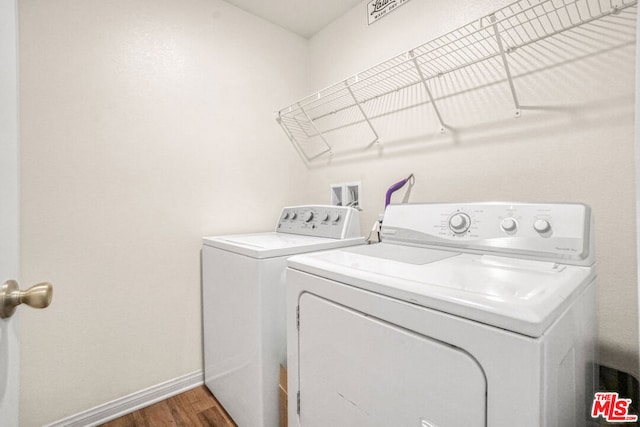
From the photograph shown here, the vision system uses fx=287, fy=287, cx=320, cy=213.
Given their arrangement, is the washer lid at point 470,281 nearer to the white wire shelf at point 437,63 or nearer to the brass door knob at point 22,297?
the brass door knob at point 22,297

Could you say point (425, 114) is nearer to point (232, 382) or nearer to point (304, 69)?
point (304, 69)

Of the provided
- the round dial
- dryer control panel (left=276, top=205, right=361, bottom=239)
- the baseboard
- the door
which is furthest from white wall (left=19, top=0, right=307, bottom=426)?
the round dial

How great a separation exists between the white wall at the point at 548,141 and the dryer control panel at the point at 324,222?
398 mm

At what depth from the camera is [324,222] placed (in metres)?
1.69

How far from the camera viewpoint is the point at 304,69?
97.1 inches

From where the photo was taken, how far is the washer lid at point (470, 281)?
0.56 metres

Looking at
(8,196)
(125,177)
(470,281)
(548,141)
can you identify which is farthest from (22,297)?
(548,141)

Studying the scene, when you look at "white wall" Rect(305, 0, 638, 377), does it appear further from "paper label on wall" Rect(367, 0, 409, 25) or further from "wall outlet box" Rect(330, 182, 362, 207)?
"wall outlet box" Rect(330, 182, 362, 207)

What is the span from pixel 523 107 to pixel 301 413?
1.59 meters

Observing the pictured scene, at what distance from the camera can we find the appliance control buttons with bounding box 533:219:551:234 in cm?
95

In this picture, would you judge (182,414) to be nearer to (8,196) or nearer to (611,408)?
(8,196)

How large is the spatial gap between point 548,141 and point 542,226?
0.52 m

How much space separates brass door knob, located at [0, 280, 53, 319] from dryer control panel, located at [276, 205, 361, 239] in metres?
1.17

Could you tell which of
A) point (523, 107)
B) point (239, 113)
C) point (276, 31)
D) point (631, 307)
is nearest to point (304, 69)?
point (276, 31)
